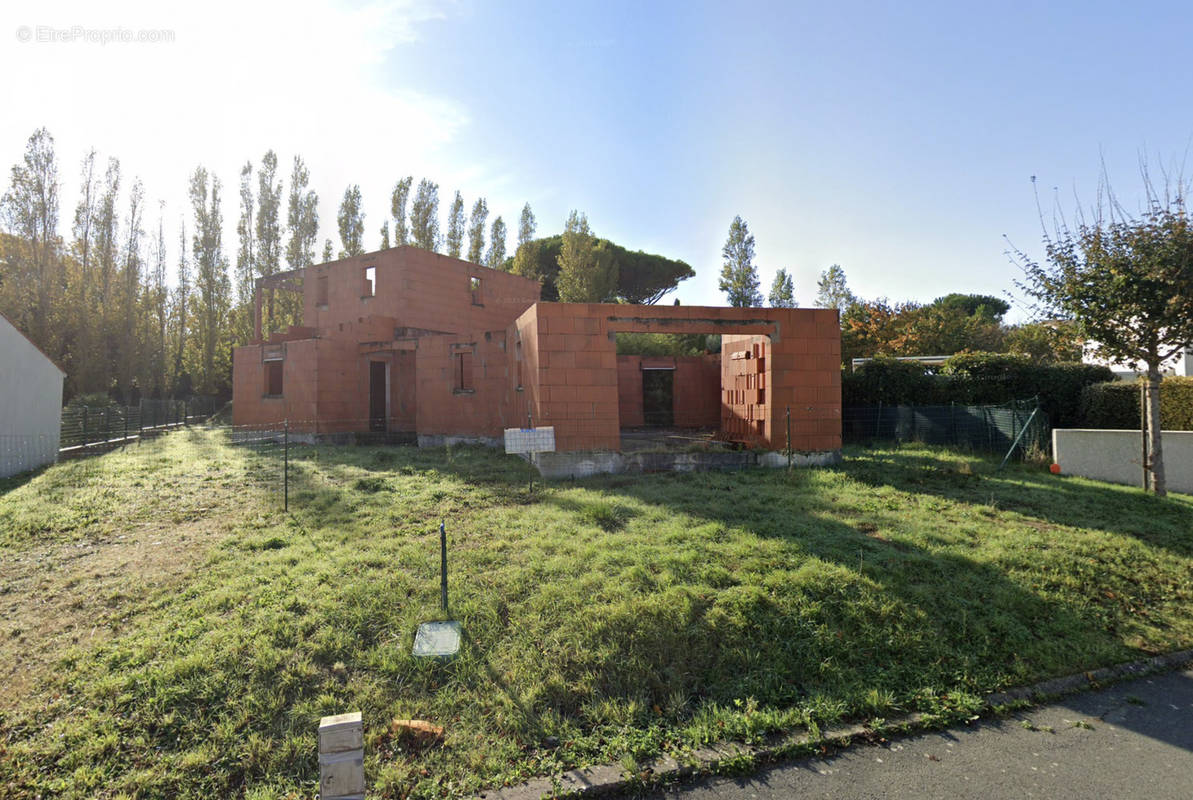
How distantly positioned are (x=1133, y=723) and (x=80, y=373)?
111ft

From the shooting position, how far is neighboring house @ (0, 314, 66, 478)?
12219mm

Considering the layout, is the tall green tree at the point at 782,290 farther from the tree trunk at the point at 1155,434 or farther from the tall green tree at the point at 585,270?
the tree trunk at the point at 1155,434

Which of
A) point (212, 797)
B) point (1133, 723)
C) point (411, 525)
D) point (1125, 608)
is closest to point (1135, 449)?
point (1125, 608)

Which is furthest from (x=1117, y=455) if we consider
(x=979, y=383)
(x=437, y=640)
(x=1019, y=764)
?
(x=437, y=640)

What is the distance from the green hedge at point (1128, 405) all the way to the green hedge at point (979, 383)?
16.6 inches

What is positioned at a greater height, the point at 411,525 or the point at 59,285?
the point at 59,285

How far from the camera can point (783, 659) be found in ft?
14.2

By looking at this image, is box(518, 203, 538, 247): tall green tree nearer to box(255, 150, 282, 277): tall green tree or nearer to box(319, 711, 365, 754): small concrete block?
box(255, 150, 282, 277): tall green tree

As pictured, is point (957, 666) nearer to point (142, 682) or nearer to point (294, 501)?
point (142, 682)

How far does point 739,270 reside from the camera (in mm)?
36000

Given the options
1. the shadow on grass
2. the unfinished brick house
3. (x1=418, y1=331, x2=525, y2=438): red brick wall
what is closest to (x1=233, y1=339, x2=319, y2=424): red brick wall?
the unfinished brick house

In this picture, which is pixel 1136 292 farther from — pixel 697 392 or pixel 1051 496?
pixel 697 392

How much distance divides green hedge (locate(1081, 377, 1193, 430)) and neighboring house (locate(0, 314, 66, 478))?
22.9 metres

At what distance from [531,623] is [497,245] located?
35050 mm
